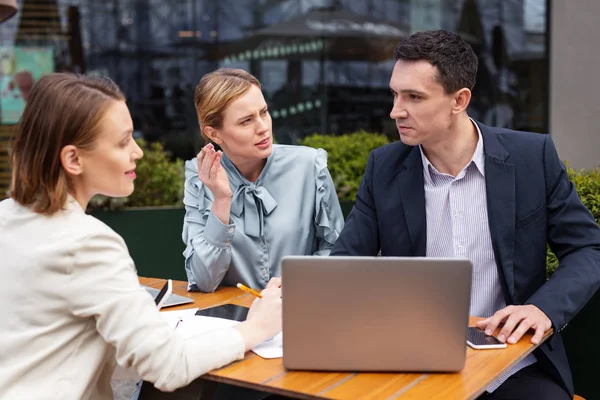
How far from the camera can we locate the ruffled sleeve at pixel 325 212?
2.80m

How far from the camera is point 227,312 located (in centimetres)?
215

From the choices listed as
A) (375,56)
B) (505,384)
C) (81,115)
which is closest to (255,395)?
(505,384)

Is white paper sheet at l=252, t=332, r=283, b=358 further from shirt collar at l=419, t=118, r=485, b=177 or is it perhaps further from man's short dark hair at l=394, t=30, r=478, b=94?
man's short dark hair at l=394, t=30, r=478, b=94

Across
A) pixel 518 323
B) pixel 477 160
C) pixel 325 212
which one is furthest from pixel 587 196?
pixel 518 323

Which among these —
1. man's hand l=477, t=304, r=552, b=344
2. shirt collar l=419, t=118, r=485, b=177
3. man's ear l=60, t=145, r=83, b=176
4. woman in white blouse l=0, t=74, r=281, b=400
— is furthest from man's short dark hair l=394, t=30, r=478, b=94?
man's ear l=60, t=145, r=83, b=176

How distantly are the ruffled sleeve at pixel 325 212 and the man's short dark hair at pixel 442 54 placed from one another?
26.3 inches

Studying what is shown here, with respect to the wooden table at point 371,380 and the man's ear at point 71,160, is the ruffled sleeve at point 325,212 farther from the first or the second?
the man's ear at point 71,160


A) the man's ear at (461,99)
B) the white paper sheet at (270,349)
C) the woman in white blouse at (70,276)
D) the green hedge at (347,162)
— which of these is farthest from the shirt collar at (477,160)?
the green hedge at (347,162)

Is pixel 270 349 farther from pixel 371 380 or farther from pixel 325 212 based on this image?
pixel 325 212

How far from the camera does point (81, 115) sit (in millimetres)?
1648

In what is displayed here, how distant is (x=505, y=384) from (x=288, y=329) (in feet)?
2.86

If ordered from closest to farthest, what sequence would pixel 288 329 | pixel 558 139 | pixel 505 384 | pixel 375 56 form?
pixel 288 329
pixel 505 384
pixel 558 139
pixel 375 56

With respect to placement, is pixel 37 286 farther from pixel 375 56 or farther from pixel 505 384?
pixel 375 56

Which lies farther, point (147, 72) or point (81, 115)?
point (147, 72)
